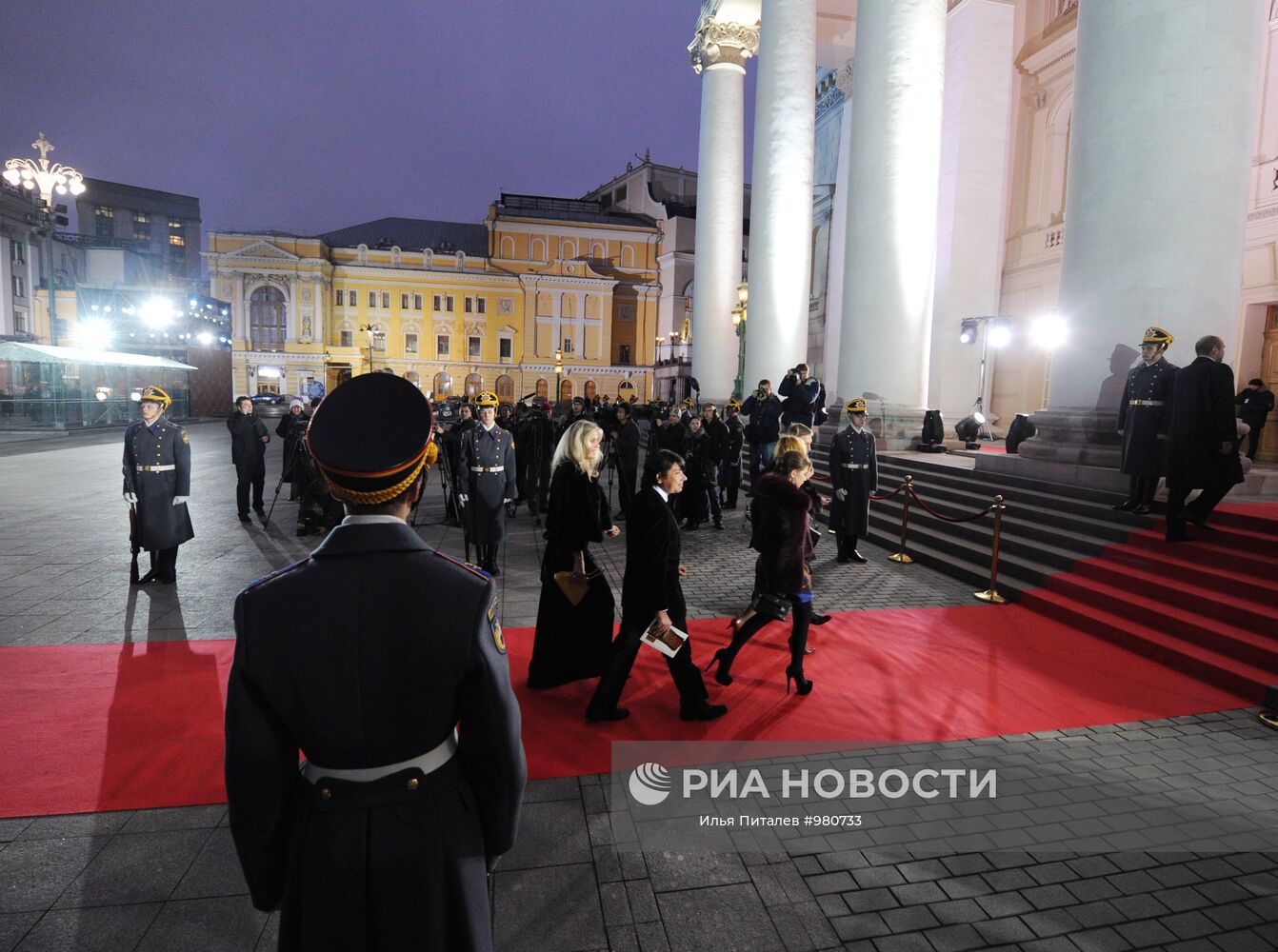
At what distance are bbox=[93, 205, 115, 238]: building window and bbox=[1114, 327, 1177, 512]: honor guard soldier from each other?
319 ft

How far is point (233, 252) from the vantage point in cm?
6038

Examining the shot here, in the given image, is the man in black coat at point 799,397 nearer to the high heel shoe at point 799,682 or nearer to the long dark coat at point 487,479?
the long dark coat at point 487,479

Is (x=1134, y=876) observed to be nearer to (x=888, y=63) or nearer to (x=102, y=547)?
(x=102, y=547)

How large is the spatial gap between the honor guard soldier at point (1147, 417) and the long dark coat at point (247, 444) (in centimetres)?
1167

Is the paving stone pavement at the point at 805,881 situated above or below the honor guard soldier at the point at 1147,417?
below

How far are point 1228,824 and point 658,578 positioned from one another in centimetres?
328

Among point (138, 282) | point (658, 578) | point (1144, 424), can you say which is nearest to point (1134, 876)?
point (658, 578)

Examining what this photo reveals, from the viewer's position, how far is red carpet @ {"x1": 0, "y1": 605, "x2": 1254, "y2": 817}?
418cm

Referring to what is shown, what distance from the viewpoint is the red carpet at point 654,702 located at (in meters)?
4.18

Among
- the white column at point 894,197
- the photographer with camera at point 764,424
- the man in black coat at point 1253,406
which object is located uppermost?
the white column at point 894,197

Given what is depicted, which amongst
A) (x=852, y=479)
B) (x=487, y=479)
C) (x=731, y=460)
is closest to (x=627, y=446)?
(x=731, y=460)

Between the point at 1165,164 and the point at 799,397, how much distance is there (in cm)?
600

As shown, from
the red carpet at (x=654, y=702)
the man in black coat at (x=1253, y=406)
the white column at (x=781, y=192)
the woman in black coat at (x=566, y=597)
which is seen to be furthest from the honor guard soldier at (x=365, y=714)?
Result: the white column at (x=781, y=192)

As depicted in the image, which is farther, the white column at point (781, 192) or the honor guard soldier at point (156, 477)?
the white column at point (781, 192)
